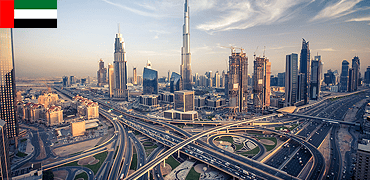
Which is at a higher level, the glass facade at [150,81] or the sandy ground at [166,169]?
the glass facade at [150,81]

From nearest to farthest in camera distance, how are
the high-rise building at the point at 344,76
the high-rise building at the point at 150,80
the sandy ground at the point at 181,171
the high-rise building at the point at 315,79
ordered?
1. the sandy ground at the point at 181,171
2. the high-rise building at the point at 315,79
3. the high-rise building at the point at 150,80
4. the high-rise building at the point at 344,76

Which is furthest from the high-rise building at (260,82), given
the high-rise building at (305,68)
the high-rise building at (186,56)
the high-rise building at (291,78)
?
the high-rise building at (186,56)

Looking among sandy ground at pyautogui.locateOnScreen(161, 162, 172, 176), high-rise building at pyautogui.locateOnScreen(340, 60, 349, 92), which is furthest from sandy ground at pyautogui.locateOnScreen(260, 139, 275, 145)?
high-rise building at pyautogui.locateOnScreen(340, 60, 349, 92)

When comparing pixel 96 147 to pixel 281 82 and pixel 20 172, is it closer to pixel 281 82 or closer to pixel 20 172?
pixel 20 172

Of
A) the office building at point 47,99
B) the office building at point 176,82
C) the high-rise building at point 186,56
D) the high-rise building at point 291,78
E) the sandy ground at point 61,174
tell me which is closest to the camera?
the sandy ground at point 61,174

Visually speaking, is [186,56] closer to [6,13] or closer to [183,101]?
[183,101]

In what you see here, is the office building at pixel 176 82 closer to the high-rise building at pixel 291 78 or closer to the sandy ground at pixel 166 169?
the high-rise building at pixel 291 78
